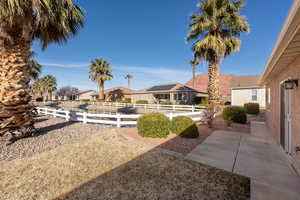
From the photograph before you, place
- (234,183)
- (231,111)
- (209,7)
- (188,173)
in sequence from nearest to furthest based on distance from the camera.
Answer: (234,183) < (188,173) < (209,7) < (231,111)

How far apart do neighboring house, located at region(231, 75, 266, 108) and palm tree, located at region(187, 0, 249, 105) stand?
14.0 metres

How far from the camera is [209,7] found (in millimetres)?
8078

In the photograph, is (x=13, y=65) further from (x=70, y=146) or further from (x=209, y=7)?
(x=209, y=7)

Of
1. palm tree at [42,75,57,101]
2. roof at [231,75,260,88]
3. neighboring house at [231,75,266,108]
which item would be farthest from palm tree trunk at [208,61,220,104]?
palm tree at [42,75,57,101]

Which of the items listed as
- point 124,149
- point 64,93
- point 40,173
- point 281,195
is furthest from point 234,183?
point 64,93

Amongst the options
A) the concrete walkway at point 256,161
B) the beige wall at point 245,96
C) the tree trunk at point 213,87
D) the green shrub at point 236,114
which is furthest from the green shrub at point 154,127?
the beige wall at point 245,96

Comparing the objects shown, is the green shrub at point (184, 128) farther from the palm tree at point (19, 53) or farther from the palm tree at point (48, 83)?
the palm tree at point (48, 83)

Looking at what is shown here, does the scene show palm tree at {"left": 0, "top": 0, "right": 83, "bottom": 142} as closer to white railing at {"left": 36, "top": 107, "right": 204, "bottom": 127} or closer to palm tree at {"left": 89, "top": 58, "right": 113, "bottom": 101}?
white railing at {"left": 36, "top": 107, "right": 204, "bottom": 127}

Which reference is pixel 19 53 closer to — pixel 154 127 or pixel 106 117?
pixel 106 117

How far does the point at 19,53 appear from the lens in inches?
212

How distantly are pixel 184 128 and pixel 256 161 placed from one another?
9.09 ft

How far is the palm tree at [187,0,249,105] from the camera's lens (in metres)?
7.98

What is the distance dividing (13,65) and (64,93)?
6396cm

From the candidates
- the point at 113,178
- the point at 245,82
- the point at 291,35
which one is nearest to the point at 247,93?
the point at 245,82
